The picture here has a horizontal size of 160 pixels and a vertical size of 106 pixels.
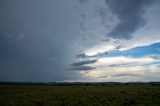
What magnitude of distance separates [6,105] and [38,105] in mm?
4553

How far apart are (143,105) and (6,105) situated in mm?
17421

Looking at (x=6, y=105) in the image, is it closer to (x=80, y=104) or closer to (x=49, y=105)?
(x=49, y=105)

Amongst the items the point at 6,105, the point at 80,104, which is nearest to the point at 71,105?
the point at 80,104

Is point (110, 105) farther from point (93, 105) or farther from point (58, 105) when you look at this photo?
point (58, 105)

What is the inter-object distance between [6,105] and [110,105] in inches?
529

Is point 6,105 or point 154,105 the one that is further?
point 6,105

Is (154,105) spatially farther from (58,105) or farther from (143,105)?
(58,105)

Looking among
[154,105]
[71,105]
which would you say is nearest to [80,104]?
[71,105]

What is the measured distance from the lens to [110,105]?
25453mm

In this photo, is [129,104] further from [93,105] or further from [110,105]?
[93,105]

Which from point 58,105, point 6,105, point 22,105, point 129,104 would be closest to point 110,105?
point 129,104

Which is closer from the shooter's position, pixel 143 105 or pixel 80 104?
pixel 143 105

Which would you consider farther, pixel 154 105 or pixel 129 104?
pixel 129 104

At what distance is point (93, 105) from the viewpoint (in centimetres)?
2572
